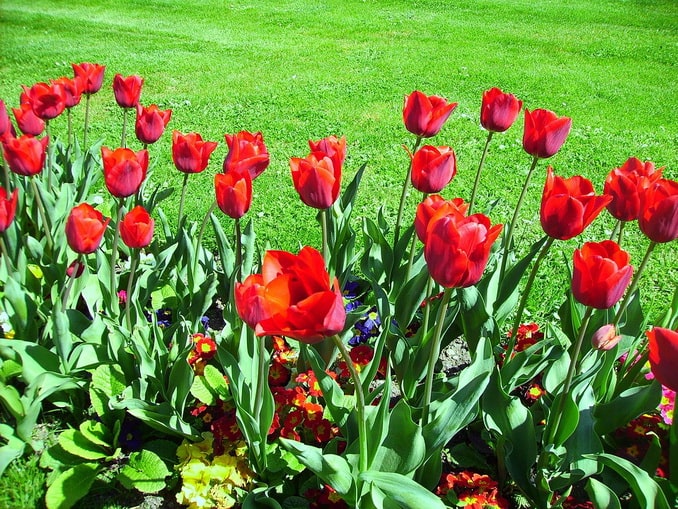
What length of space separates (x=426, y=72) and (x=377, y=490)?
22.9 feet

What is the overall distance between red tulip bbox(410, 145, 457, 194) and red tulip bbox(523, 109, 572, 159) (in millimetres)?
315

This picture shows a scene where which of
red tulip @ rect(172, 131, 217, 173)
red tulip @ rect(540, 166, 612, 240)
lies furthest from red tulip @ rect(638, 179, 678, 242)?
red tulip @ rect(172, 131, 217, 173)

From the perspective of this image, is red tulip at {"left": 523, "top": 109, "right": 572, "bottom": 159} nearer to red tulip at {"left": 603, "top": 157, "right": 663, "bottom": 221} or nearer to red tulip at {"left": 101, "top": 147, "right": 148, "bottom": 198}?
red tulip at {"left": 603, "top": 157, "right": 663, "bottom": 221}

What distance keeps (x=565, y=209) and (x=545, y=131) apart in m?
0.54

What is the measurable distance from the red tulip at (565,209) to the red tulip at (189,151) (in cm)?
122

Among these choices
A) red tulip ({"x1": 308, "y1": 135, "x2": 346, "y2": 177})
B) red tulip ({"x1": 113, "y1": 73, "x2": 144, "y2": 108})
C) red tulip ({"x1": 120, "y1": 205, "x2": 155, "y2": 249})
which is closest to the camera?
red tulip ({"x1": 120, "y1": 205, "x2": 155, "y2": 249})

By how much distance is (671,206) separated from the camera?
1.58 metres

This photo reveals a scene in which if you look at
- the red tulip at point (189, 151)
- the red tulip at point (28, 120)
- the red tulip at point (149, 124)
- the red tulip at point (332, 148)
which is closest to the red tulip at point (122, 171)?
the red tulip at point (189, 151)

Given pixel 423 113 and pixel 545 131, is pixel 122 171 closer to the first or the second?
pixel 423 113

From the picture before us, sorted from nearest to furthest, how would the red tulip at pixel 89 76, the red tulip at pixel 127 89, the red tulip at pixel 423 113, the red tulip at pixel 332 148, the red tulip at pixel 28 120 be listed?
the red tulip at pixel 332 148, the red tulip at pixel 423 113, the red tulip at pixel 28 120, the red tulip at pixel 127 89, the red tulip at pixel 89 76

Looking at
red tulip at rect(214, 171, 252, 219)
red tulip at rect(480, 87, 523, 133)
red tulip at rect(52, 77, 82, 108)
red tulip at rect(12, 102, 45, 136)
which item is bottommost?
red tulip at rect(214, 171, 252, 219)

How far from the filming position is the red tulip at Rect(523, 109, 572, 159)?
2057 millimetres

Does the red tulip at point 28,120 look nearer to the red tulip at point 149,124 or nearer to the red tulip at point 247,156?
the red tulip at point 149,124

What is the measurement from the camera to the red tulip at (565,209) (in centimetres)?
162
